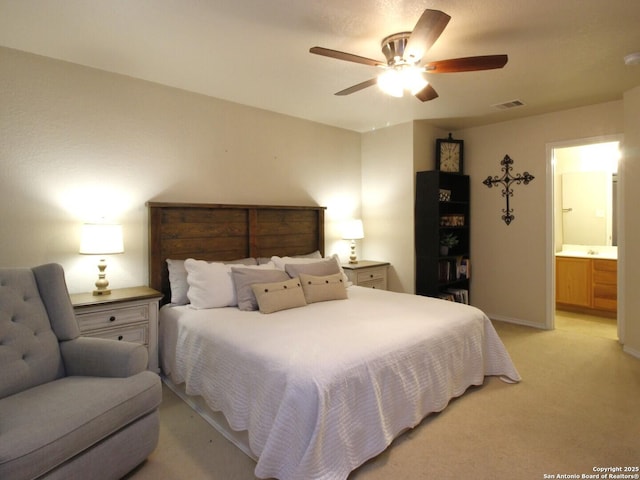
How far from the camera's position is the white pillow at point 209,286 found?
286 centimetres

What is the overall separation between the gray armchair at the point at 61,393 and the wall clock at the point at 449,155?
3.91 metres

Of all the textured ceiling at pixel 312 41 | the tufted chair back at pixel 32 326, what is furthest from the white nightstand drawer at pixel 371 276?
the tufted chair back at pixel 32 326

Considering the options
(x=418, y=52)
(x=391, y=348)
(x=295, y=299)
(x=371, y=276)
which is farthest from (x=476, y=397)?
(x=418, y=52)

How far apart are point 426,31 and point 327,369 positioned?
173 centimetres

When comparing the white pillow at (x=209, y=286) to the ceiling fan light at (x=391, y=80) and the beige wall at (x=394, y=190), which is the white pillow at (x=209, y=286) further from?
the beige wall at (x=394, y=190)

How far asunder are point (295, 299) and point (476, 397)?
146 cm

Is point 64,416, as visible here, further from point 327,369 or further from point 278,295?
point 278,295

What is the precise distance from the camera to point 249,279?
9.49ft

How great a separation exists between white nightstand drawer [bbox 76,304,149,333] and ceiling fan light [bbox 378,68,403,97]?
2.31 m

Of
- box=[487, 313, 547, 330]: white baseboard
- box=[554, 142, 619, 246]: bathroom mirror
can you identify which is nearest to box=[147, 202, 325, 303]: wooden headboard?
box=[487, 313, 547, 330]: white baseboard

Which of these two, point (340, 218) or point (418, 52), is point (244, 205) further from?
point (418, 52)

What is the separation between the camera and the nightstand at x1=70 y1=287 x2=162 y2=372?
8.33 feet

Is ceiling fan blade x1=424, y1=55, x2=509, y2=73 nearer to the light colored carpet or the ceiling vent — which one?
the ceiling vent

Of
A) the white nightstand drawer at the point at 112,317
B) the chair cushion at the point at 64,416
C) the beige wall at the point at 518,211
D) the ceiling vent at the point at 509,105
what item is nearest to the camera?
the chair cushion at the point at 64,416
